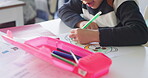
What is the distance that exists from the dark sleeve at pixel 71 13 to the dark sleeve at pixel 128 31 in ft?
0.63

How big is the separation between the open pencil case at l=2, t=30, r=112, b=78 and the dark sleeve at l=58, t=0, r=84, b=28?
24cm

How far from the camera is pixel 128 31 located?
2.48 feet

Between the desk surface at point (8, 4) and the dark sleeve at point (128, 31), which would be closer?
the dark sleeve at point (128, 31)

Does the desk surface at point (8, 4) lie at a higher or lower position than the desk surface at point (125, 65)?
higher

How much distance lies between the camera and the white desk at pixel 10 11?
144cm

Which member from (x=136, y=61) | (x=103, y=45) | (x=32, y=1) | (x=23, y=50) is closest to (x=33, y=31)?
(x=23, y=50)

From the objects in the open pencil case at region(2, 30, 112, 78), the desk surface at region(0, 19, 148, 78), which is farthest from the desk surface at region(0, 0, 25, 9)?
the desk surface at region(0, 19, 148, 78)

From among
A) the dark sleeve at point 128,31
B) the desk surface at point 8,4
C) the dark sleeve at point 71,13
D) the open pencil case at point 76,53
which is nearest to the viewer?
the open pencil case at point 76,53

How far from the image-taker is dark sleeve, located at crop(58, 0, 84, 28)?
92cm

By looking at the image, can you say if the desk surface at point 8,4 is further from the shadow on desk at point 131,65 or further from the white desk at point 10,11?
the shadow on desk at point 131,65

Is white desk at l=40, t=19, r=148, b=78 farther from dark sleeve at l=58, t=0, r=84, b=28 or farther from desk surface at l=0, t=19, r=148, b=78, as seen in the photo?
dark sleeve at l=58, t=0, r=84, b=28

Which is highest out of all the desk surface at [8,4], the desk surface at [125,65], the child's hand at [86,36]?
the desk surface at [8,4]

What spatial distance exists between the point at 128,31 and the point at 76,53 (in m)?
0.23

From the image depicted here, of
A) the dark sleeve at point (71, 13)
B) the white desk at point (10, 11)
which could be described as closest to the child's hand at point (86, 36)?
the dark sleeve at point (71, 13)
